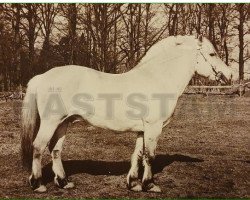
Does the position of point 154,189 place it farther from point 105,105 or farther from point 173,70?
point 173,70

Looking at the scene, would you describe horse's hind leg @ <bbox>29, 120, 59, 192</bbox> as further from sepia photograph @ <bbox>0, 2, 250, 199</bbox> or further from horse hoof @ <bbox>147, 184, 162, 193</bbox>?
horse hoof @ <bbox>147, 184, 162, 193</bbox>

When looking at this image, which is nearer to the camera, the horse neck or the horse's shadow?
the horse neck

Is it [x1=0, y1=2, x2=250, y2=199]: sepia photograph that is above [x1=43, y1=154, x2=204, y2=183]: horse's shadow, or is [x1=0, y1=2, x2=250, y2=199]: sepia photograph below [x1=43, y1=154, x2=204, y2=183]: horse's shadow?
above

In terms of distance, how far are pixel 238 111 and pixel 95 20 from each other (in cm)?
387

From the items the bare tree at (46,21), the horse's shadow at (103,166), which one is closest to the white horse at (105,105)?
the horse's shadow at (103,166)

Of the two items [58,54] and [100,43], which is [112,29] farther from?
[58,54]

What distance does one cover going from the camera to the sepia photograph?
15.1 feet

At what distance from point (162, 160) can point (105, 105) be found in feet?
4.80

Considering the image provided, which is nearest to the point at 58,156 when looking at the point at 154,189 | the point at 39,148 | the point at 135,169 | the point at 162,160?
the point at 39,148

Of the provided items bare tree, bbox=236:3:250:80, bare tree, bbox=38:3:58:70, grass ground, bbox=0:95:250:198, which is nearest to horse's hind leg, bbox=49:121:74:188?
grass ground, bbox=0:95:250:198

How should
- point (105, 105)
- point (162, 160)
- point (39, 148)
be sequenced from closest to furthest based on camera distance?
point (39, 148)
point (105, 105)
point (162, 160)

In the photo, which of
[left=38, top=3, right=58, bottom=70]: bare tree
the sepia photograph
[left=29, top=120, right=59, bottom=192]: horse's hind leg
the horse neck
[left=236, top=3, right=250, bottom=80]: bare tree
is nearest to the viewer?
[left=29, top=120, right=59, bottom=192]: horse's hind leg

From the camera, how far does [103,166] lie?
17.5 feet

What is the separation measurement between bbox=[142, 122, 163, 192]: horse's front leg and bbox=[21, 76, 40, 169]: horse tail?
1.37m
